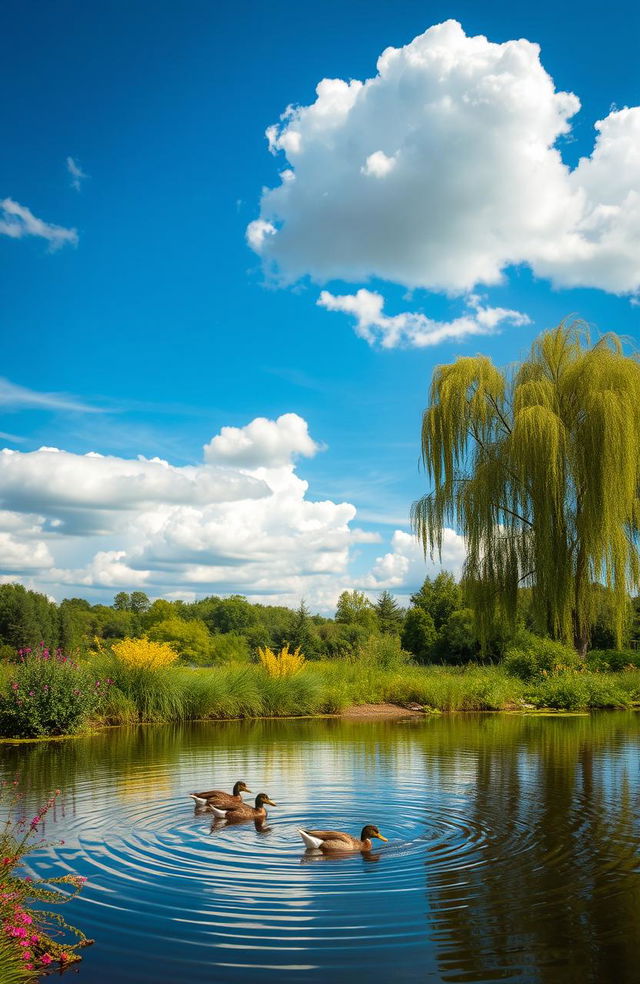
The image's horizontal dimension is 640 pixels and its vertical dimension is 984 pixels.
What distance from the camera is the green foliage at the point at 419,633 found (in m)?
38.2

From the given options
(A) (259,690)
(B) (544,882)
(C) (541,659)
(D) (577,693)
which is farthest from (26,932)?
(C) (541,659)

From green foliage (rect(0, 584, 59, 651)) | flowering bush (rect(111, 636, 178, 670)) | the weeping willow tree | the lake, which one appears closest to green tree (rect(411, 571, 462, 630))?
the weeping willow tree

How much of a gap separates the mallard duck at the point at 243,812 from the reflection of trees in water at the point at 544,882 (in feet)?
7.09

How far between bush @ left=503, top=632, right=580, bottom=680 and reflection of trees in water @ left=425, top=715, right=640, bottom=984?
47.0 ft

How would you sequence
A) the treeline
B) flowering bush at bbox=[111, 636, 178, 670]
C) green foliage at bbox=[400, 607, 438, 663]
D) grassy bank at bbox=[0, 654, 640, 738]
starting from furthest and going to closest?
green foliage at bbox=[400, 607, 438, 663] → the treeline → flowering bush at bbox=[111, 636, 178, 670] → grassy bank at bbox=[0, 654, 640, 738]

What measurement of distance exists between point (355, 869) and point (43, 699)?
11152 millimetres

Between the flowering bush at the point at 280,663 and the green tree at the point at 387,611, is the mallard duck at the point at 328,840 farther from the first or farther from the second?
the green tree at the point at 387,611

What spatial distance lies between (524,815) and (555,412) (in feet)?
54.6

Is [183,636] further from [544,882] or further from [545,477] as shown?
[544,882]

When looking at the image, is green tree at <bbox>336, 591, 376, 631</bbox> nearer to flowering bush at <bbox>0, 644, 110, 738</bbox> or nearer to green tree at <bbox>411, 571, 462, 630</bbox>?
green tree at <bbox>411, 571, 462, 630</bbox>

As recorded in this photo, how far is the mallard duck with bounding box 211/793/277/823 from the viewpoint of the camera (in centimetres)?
846

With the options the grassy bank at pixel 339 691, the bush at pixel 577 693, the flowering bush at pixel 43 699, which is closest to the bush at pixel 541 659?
the grassy bank at pixel 339 691

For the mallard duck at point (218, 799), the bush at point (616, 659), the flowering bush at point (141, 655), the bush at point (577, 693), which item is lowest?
the bush at point (577, 693)

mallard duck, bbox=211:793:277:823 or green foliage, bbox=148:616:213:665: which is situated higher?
Answer: green foliage, bbox=148:616:213:665
